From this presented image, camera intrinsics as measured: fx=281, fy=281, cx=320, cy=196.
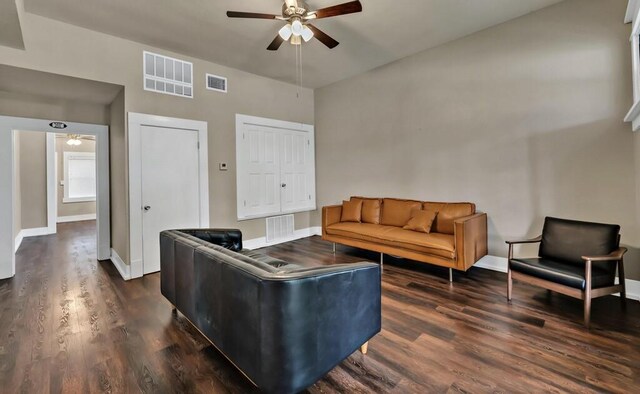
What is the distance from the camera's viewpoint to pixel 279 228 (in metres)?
5.43

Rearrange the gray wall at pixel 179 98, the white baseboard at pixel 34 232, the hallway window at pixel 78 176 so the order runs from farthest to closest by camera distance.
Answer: the hallway window at pixel 78 176 → the white baseboard at pixel 34 232 → the gray wall at pixel 179 98

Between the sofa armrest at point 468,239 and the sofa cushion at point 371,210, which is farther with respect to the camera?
the sofa cushion at point 371,210

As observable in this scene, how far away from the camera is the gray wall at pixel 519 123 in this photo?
288cm

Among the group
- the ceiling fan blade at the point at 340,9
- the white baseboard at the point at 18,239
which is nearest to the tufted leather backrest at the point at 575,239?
the ceiling fan blade at the point at 340,9

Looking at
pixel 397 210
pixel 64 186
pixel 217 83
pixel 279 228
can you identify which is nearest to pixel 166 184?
pixel 217 83

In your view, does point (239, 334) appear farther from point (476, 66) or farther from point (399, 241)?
point (476, 66)

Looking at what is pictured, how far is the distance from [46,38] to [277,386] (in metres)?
4.24

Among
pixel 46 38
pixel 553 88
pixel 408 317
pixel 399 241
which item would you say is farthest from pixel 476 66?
pixel 46 38

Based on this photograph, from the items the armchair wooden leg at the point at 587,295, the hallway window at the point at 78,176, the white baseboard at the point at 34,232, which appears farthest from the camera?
the hallway window at the point at 78,176

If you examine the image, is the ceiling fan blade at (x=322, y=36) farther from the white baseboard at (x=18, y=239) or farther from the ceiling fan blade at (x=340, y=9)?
the white baseboard at (x=18, y=239)

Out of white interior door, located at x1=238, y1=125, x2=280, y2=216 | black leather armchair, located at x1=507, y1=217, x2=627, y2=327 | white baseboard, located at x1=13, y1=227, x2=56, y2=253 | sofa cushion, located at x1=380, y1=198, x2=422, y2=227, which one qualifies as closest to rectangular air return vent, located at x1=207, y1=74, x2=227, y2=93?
white interior door, located at x1=238, y1=125, x2=280, y2=216

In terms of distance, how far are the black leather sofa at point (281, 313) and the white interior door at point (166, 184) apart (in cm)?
226

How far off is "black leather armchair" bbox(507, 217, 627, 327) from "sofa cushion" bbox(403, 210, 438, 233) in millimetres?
1155

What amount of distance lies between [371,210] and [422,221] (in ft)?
3.31
